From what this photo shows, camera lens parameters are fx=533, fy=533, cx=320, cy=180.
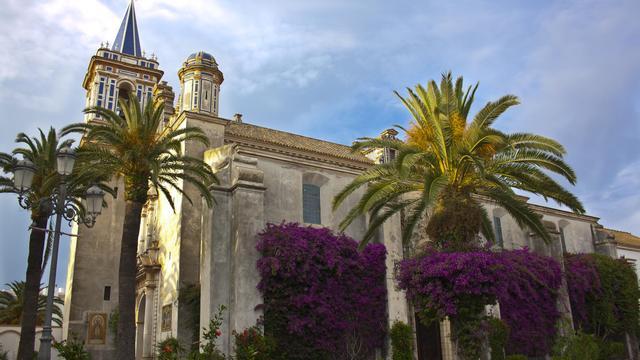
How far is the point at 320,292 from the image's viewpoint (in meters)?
21.1

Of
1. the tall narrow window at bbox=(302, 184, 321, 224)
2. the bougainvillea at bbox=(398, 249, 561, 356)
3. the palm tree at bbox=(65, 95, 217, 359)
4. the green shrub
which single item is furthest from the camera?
the tall narrow window at bbox=(302, 184, 321, 224)

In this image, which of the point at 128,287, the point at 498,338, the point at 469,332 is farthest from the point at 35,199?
the point at 498,338

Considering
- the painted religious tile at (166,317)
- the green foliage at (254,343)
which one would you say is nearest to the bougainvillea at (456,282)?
the green foliage at (254,343)

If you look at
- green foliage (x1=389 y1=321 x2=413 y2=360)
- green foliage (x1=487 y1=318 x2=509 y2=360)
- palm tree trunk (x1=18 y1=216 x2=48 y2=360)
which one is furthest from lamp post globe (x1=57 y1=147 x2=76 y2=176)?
green foliage (x1=487 y1=318 x2=509 y2=360)

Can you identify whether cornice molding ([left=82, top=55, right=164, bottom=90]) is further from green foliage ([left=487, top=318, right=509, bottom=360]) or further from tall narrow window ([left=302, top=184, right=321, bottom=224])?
green foliage ([left=487, top=318, right=509, bottom=360])

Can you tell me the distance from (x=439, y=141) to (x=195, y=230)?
12.3 m

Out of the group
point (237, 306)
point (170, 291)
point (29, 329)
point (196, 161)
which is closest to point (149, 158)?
point (196, 161)

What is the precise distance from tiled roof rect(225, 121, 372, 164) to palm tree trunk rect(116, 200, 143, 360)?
9.19 meters

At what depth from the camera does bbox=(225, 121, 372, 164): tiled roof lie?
91.7ft

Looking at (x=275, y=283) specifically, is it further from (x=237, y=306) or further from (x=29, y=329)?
(x=29, y=329)

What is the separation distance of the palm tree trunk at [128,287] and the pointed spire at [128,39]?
31.2 m

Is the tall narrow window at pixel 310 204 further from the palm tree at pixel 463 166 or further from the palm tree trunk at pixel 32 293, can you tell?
the palm tree trunk at pixel 32 293

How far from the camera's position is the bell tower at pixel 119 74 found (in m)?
40.7

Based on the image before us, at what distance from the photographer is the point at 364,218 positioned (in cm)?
2477
